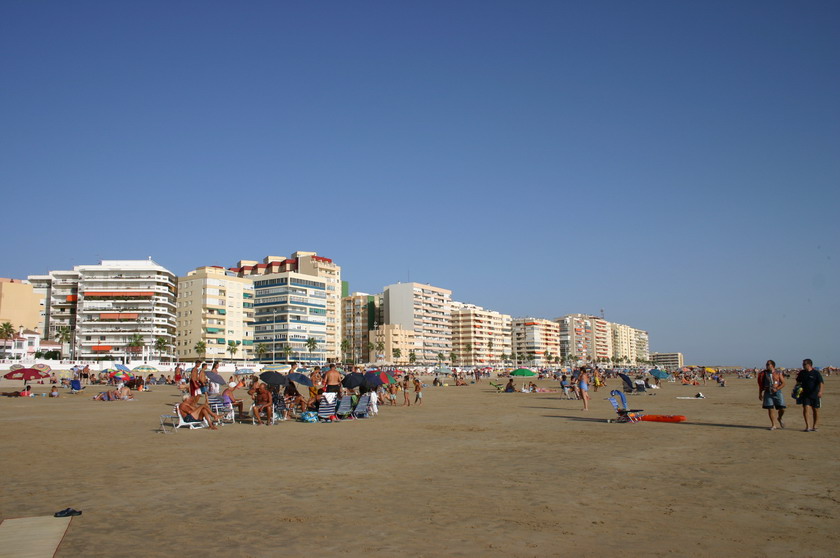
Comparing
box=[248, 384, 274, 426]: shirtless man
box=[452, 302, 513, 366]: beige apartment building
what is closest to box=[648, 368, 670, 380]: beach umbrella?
box=[248, 384, 274, 426]: shirtless man

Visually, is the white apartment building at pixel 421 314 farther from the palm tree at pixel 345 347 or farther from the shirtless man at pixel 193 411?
the shirtless man at pixel 193 411

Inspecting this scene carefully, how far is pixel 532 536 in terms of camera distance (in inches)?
247

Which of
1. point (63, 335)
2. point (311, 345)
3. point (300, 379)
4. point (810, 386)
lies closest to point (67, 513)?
point (300, 379)

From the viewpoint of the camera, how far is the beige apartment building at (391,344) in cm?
15712

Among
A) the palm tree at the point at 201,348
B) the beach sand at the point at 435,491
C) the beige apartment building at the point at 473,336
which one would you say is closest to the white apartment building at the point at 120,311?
the palm tree at the point at 201,348

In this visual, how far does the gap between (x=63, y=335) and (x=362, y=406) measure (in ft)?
348

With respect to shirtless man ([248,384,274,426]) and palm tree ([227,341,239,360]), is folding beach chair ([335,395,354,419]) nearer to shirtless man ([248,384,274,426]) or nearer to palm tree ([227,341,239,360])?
shirtless man ([248,384,274,426])

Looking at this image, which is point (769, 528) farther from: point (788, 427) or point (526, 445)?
point (788, 427)

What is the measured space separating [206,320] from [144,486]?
4528 inches

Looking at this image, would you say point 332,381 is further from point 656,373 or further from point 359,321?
point 359,321

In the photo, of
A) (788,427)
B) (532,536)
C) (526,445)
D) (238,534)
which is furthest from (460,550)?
(788,427)

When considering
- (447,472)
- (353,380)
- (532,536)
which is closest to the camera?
(532,536)

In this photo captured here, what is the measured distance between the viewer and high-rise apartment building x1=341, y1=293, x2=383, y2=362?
167 meters

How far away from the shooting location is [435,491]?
27.8 ft
